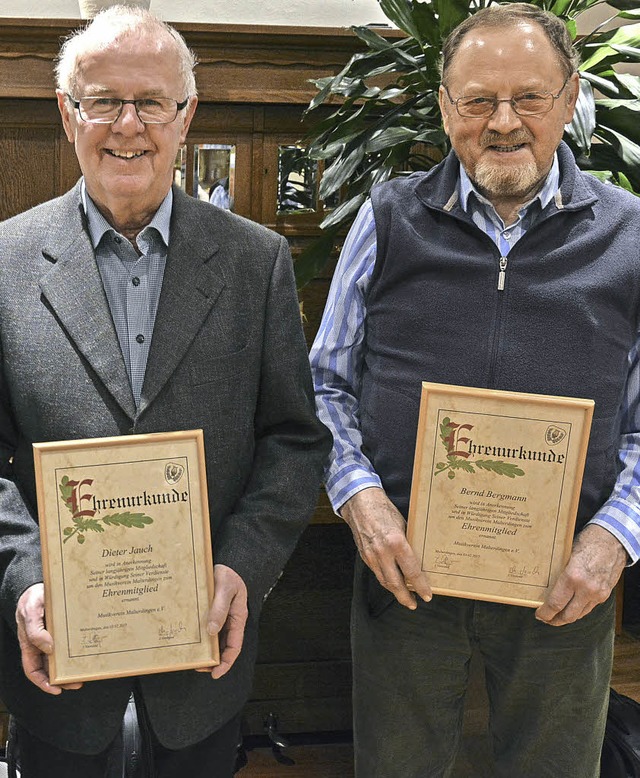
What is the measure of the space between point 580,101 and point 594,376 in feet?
2.36

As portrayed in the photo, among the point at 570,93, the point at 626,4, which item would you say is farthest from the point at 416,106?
the point at 570,93

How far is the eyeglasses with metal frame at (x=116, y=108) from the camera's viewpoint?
1405 mm

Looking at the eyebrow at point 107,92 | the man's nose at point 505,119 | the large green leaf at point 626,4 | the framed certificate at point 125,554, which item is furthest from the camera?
the large green leaf at point 626,4

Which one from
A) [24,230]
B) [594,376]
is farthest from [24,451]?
[594,376]

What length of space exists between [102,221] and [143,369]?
0.81 ft

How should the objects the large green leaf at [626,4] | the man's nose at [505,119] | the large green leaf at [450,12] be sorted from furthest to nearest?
the large green leaf at [626,4] → the large green leaf at [450,12] → the man's nose at [505,119]

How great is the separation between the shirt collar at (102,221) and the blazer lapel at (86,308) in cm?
2

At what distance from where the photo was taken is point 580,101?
1.95m

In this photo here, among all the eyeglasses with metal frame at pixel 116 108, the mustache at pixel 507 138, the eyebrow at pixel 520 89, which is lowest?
the mustache at pixel 507 138

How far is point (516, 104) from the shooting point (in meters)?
1.53

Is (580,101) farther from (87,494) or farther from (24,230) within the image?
(87,494)

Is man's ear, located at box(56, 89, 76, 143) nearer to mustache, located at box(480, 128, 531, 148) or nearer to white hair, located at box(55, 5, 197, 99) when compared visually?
white hair, located at box(55, 5, 197, 99)
